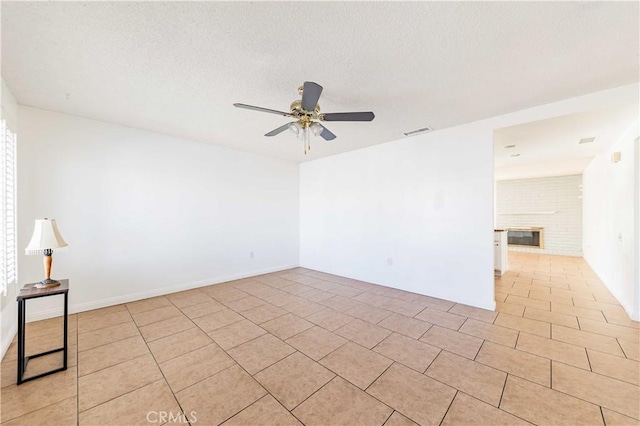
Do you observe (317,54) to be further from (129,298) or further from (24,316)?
(129,298)

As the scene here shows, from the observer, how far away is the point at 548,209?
819 centimetres

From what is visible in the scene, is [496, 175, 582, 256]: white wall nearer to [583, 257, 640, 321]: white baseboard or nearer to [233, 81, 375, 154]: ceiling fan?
[583, 257, 640, 321]: white baseboard

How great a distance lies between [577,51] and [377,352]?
3.05 metres

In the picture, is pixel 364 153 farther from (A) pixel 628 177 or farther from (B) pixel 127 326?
(B) pixel 127 326

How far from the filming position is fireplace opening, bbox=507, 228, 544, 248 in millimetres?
8320

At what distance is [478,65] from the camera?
2189mm

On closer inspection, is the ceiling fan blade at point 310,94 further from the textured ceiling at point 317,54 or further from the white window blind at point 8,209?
the white window blind at point 8,209

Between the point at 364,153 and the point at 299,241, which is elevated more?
the point at 364,153

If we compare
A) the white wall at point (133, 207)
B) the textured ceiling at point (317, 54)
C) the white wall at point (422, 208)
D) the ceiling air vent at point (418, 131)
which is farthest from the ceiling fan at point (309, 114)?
the white wall at point (133, 207)

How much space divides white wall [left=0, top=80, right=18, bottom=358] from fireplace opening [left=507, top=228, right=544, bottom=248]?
11358 mm

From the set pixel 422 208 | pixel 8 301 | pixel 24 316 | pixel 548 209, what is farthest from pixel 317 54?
pixel 548 209

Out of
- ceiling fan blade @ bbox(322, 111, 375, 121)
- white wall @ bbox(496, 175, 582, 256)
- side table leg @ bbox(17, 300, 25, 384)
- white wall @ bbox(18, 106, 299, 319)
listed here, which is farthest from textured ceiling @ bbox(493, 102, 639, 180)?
side table leg @ bbox(17, 300, 25, 384)

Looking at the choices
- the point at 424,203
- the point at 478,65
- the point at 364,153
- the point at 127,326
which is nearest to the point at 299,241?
the point at 364,153

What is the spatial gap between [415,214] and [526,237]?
6986 mm
